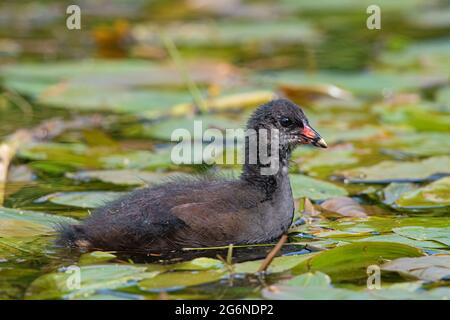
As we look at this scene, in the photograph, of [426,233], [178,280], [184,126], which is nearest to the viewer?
[178,280]

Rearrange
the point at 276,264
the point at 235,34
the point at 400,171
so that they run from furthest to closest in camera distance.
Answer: the point at 235,34
the point at 400,171
the point at 276,264

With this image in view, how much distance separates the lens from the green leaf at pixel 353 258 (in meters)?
5.14

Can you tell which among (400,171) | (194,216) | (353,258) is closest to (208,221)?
(194,216)

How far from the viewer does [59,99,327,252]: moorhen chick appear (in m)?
5.58

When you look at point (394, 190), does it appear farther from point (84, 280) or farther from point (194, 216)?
point (84, 280)

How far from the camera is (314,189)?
6.86 m

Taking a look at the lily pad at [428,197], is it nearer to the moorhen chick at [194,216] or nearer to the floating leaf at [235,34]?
the moorhen chick at [194,216]

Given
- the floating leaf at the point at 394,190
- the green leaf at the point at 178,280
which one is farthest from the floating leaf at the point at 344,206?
the green leaf at the point at 178,280

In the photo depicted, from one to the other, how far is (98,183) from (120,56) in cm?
564

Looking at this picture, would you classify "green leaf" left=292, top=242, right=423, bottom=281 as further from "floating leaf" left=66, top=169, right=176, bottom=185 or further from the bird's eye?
"floating leaf" left=66, top=169, right=176, bottom=185

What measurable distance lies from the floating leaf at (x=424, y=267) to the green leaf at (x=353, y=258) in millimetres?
109

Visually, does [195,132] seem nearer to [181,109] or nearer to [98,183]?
[181,109]

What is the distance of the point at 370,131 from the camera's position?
859cm

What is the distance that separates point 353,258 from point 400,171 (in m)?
2.14
